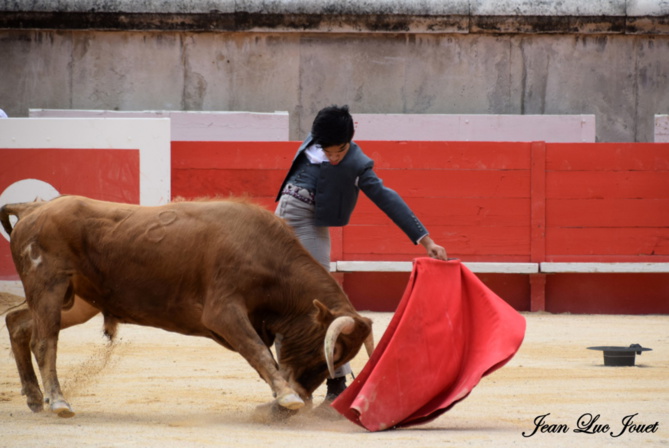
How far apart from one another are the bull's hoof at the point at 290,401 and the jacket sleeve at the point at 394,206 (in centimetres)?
70

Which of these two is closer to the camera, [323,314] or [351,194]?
[323,314]

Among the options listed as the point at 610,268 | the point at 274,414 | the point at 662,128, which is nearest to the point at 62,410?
the point at 274,414

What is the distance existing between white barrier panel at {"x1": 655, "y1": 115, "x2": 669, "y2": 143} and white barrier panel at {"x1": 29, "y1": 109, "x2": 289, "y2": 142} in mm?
3319

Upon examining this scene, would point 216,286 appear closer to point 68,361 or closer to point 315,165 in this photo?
point 315,165

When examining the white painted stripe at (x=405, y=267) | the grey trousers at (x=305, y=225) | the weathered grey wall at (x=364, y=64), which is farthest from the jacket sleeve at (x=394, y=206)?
the weathered grey wall at (x=364, y=64)

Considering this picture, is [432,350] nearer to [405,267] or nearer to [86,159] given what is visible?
[405,267]

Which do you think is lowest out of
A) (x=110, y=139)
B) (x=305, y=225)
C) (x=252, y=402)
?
(x=252, y=402)

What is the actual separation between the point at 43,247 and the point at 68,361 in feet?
4.91

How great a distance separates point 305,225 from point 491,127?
580cm

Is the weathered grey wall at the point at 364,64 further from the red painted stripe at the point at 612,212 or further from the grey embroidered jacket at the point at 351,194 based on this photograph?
the grey embroidered jacket at the point at 351,194

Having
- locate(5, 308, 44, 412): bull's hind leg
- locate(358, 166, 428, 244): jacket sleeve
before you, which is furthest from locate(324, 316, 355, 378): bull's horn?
locate(5, 308, 44, 412): bull's hind leg

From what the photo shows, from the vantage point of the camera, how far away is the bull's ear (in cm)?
356

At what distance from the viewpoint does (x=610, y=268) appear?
8086mm

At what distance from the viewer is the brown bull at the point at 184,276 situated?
3.71 meters
